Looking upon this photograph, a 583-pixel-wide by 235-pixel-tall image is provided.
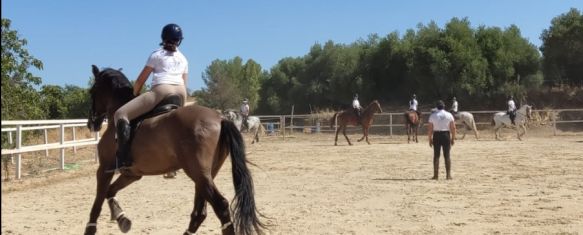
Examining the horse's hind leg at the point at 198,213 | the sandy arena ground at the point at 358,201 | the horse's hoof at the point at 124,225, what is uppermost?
the horse's hind leg at the point at 198,213

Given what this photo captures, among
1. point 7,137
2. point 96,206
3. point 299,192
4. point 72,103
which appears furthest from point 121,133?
point 72,103

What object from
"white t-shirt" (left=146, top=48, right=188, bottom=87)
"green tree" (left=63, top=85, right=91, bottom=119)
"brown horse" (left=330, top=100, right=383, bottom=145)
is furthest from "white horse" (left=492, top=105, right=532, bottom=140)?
"green tree" (left=63, top=85, right=91, bottom=119)

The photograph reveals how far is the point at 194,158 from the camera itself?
17.9ft

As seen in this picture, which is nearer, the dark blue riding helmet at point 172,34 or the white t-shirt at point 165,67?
the white t-shirt at point 165,67

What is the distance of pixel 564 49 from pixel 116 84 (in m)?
41.4

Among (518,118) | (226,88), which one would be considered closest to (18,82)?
(518,118)

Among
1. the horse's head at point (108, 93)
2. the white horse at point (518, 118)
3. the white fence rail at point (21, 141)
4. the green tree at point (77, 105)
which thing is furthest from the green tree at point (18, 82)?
the green tree at point (77, 105)

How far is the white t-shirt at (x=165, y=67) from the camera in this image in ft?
19.6

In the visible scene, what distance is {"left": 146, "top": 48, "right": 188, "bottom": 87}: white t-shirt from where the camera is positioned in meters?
5.98

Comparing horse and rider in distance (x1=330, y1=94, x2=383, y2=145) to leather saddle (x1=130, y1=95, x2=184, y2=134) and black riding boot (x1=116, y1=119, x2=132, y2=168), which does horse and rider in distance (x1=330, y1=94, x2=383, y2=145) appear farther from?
black riding boot (x1=116, y1=119, x2=132, y2=168)

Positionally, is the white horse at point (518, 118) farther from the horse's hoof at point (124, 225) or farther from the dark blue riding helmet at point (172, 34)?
the horse's hoof at point (124, 225)

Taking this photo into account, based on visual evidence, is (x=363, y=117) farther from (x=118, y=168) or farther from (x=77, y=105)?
(x=77, y=105)

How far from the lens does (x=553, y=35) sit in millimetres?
41375

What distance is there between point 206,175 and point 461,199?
558 cm
